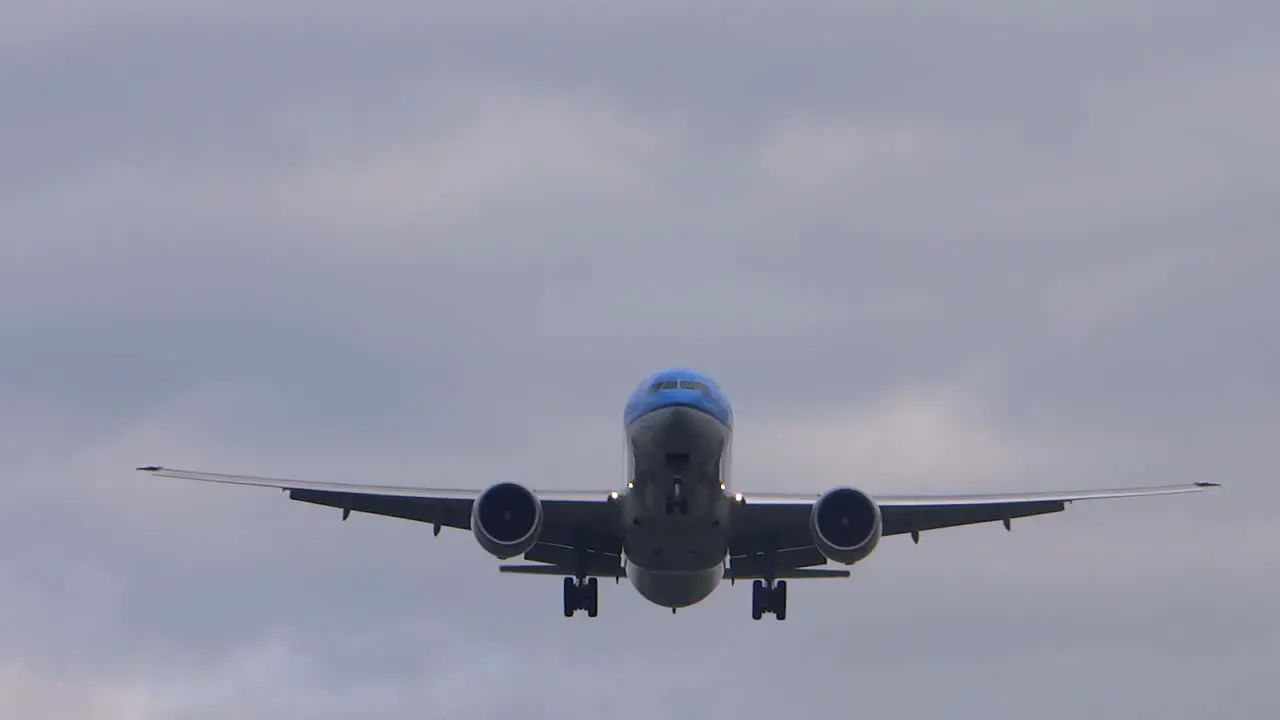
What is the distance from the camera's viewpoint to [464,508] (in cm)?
5059

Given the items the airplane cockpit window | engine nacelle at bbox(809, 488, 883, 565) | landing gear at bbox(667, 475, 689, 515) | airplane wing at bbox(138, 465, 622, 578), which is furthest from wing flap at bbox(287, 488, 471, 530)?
engine nacelle at bbox(809, 488, 883, 565)

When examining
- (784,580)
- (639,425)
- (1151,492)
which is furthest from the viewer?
(784,580)

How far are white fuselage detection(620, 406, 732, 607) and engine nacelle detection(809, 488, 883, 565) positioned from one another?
1.92 metres

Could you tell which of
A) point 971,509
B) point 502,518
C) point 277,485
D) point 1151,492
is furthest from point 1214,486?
point 277,485

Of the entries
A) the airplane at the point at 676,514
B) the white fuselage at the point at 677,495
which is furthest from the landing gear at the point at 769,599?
the white fuselage at the point at 677,495

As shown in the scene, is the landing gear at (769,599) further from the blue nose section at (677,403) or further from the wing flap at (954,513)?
the blue nose section at (677,403)

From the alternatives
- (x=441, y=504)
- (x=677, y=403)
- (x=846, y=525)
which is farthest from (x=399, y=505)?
(x=846, y=525)

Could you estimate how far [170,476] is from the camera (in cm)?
4875

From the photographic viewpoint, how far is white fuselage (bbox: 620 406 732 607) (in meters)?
45.4

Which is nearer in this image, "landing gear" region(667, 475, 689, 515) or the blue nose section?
the blue nose section

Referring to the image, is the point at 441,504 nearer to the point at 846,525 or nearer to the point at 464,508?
the point at 464,508

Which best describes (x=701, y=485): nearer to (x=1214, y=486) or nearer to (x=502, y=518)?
(x=502, y=518)

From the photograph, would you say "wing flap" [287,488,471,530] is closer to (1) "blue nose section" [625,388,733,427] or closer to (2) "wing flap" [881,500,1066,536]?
(1) "blue nose section" [625,388,733,427]

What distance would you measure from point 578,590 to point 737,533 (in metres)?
6.45
